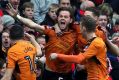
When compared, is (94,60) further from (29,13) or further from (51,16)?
(51,16)

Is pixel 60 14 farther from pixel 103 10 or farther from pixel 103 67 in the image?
pixel 103 10

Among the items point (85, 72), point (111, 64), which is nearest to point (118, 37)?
point (111, 64)

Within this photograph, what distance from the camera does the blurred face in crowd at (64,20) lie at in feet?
31.6

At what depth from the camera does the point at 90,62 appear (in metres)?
8.55

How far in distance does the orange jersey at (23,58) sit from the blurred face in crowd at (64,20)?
3.00 feet

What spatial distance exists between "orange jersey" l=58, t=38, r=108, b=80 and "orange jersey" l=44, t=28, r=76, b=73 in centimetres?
100

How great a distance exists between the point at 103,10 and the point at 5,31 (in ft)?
7.65

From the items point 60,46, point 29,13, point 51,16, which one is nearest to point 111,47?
point 60,46

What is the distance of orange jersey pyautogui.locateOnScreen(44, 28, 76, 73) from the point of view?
9.58m

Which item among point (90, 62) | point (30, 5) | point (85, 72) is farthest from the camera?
point (30, 5)

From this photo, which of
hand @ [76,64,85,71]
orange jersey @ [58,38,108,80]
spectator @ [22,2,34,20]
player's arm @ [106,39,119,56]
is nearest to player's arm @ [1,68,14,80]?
orange jersey @ [58,38,108,80]

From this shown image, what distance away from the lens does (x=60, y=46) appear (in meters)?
9.59

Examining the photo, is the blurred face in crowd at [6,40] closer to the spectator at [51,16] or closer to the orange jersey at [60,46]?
the orange jersey at [60,46]

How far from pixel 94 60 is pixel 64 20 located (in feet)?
4.52
